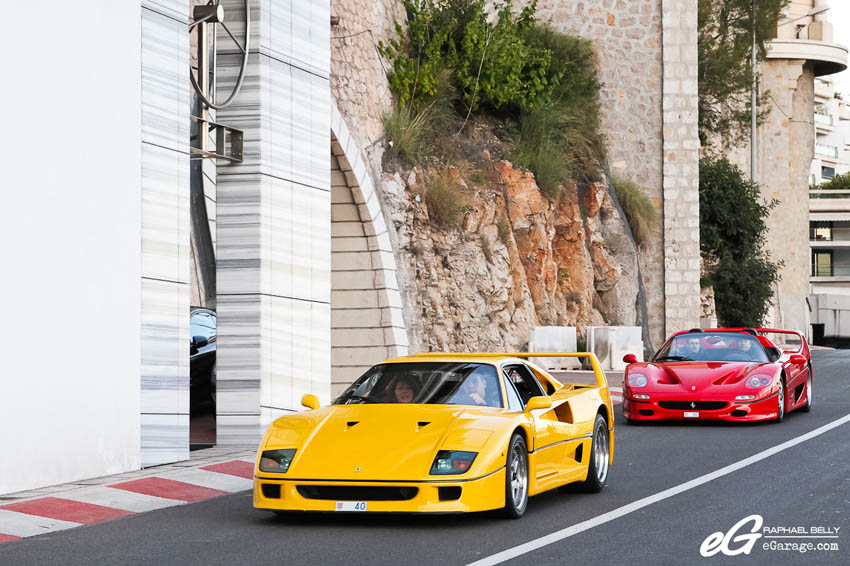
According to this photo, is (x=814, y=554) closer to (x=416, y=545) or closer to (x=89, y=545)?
(x=416, y=545)

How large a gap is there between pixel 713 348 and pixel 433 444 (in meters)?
9.58

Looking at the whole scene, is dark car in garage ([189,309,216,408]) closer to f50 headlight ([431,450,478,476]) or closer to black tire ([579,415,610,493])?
black tire ([579,415,610,493])

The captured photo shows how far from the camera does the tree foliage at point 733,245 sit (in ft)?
129

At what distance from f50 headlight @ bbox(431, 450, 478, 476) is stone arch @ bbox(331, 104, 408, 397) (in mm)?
13606

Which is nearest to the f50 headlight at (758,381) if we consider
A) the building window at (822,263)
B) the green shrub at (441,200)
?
the green shrub at (441,200)

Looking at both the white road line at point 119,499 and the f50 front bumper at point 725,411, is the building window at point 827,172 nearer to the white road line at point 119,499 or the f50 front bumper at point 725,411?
the f50 front bumper at point 725,411

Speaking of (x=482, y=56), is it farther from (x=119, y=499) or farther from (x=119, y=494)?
(x=119, y=499)

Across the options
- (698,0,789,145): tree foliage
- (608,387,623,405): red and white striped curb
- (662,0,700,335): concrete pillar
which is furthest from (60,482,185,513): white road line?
(698,0,789,145): tree foliage

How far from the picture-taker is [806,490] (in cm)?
1002

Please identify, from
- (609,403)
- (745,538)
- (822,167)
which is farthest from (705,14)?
(822,167)

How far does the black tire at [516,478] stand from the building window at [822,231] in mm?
90754

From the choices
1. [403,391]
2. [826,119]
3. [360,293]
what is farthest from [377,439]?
[826,119]

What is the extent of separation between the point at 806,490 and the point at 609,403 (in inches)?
72.4

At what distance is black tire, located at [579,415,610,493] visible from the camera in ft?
33.5
